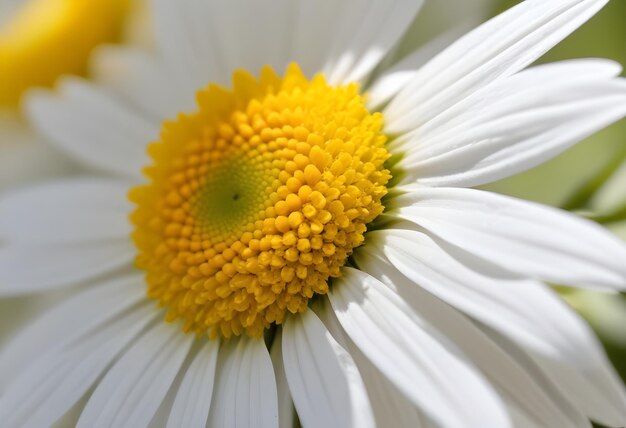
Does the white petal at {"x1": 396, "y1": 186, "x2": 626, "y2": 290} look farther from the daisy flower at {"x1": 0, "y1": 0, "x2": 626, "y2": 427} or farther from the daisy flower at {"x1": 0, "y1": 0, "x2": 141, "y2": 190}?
the daisy flower at {"x1": 0, "y1": 0, "x2": 141, "y2": 190}

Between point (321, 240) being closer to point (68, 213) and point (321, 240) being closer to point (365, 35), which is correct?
point (365, 35)

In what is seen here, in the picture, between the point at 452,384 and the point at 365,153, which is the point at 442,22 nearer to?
the point at 365,153

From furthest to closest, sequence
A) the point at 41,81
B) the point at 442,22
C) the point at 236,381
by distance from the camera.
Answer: the point at 41,81, the point at 442,22, the point at 236,381

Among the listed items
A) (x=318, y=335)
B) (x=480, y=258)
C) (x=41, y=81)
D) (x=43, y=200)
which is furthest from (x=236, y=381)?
(x=41, y=81)

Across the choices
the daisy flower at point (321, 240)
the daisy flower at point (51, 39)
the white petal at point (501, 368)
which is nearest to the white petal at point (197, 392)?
the daisy flower at point (321, 240)

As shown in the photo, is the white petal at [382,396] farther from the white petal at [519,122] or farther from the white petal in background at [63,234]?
the white petal in background at [63,234]

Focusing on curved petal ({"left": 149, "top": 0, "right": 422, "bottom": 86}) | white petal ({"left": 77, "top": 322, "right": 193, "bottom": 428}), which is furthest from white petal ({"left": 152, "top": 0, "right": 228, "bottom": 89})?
white petal ({"left": 77, "top": 322, "right": 193, "bottom": 428})
